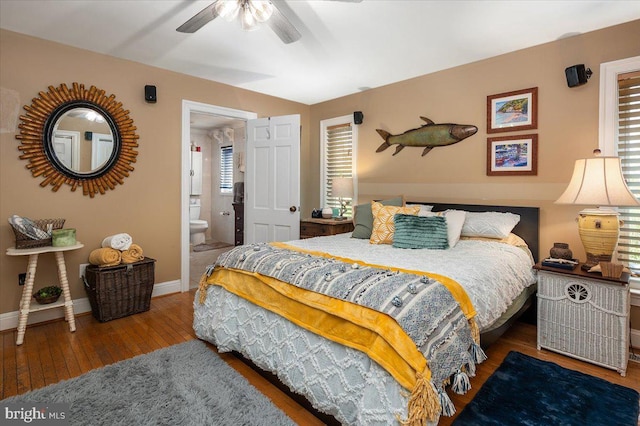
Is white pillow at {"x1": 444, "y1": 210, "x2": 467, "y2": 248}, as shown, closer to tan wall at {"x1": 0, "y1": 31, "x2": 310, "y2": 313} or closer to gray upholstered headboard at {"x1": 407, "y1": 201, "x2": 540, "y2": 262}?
gray upholstered headboard at {"x1": 407, "y1": 201, "x2": 540, "y2": 262}

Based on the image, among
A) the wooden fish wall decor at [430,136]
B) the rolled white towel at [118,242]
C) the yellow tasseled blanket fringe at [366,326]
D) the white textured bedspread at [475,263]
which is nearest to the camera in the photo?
the yellow tasseled blanket fringe at [366,326]

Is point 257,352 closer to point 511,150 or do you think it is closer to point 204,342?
point 204,342

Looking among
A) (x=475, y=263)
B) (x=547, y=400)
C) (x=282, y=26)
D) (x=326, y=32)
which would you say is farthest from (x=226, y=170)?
(x=547, y=400)

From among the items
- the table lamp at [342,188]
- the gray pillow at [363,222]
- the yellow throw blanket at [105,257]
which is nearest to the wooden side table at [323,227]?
the table lamp at [342,188]

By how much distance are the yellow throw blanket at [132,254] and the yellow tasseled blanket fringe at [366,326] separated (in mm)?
1649

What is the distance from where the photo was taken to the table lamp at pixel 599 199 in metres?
2.28

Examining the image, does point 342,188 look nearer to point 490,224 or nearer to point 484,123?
point 484,123

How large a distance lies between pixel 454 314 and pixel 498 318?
0.72 m

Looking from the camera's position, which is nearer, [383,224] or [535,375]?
[535,375]

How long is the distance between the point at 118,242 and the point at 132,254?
171 millimetres

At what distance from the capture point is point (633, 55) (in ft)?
8.37

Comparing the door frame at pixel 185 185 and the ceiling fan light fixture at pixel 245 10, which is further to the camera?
the door frame at pixel 185 185

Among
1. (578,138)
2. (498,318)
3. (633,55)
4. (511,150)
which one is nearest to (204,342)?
(498,318)

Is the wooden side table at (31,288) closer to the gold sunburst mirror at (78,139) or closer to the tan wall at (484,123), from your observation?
the gold sunburst mirror at (78,139)
